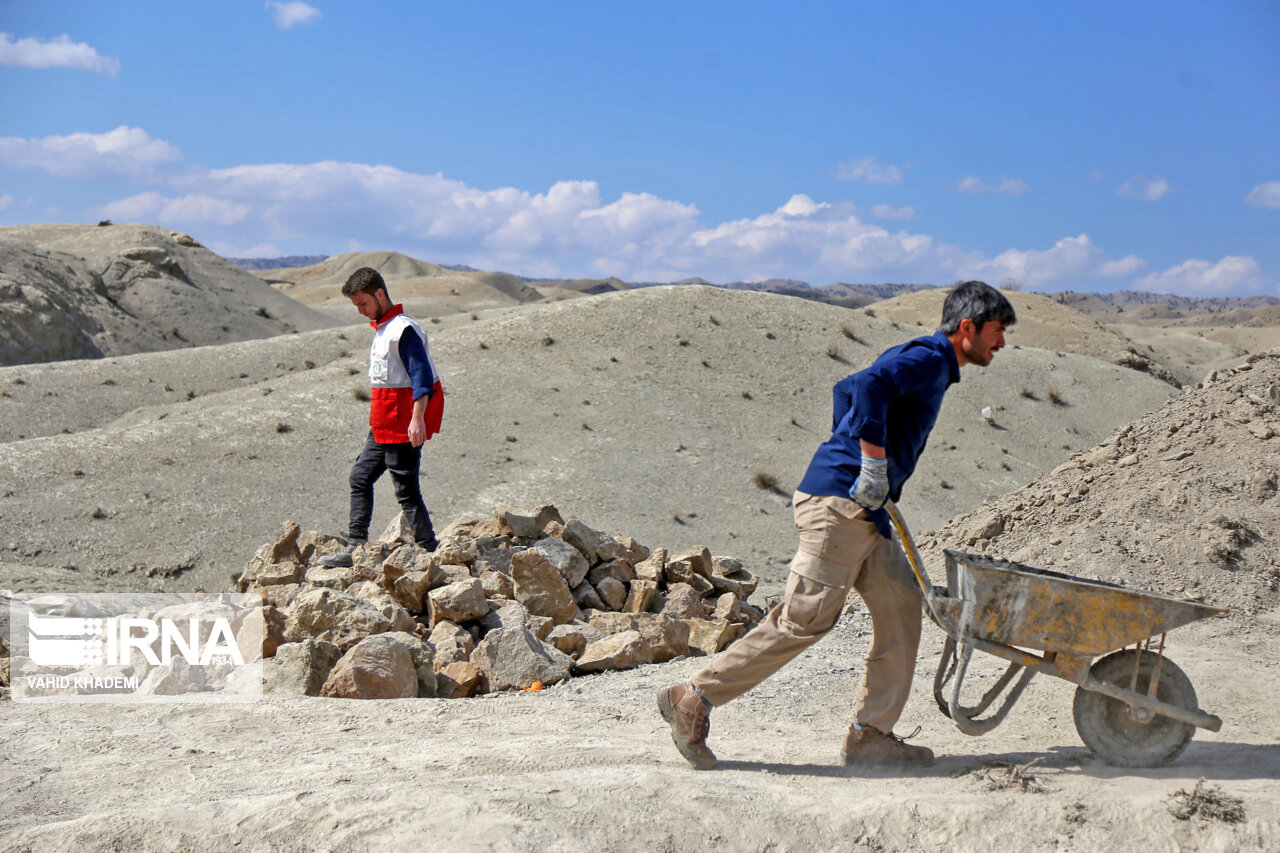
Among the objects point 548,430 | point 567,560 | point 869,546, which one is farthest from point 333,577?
point 548,430

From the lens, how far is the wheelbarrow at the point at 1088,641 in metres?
3.55

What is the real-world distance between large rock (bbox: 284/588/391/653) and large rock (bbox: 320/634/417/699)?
0.61m

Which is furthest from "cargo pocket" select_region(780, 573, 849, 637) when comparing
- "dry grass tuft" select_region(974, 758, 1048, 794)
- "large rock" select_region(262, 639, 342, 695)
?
"large rock" select_region(262, 639, 342, 695)

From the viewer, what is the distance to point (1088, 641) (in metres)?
3.59

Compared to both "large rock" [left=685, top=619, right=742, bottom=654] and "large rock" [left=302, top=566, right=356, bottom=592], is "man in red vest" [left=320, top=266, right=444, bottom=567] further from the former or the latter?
"large rock" [left=685, top=619, right=742, bottom=654]

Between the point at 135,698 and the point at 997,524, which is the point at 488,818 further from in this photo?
the point at 997,524

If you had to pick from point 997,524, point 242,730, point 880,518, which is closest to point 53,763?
point 242,730


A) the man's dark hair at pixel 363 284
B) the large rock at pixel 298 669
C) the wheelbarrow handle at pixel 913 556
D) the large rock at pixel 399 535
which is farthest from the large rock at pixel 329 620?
the wheelbarrow handle at pixel 913 556

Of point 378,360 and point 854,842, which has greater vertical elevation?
point 378,360

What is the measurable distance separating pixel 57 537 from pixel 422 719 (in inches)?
370

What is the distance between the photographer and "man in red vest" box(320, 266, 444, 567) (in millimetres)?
7066

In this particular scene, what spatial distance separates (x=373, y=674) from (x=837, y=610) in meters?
2.82

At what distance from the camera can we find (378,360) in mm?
7125

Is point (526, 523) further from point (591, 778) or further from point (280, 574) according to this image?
point (591, 778)
